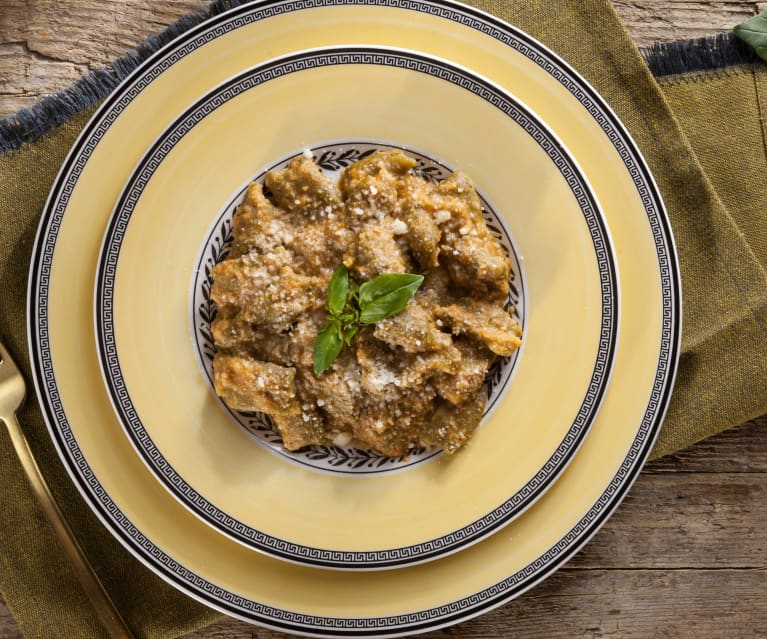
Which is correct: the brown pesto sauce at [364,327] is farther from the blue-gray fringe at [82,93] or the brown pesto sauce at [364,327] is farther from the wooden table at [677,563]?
the wooden table at [677,563]

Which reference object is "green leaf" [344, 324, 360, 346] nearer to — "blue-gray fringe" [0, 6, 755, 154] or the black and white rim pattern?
the black and white rim pattern

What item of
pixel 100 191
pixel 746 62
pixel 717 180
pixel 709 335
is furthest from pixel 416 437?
pixel 746 62

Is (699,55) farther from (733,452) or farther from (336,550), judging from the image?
(336,550)

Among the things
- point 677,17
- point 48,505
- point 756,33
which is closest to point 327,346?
point 48,505

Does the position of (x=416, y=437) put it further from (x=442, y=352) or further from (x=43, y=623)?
(x=43, y=623)

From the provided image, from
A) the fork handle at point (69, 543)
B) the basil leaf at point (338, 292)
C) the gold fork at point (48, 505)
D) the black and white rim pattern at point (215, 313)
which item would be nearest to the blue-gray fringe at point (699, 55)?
the black and white rim pattern at point (215, 313)

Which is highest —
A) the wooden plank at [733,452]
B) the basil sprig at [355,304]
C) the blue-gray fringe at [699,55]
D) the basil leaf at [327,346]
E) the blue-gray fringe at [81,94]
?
the blue-gray fringe at [81,94]
